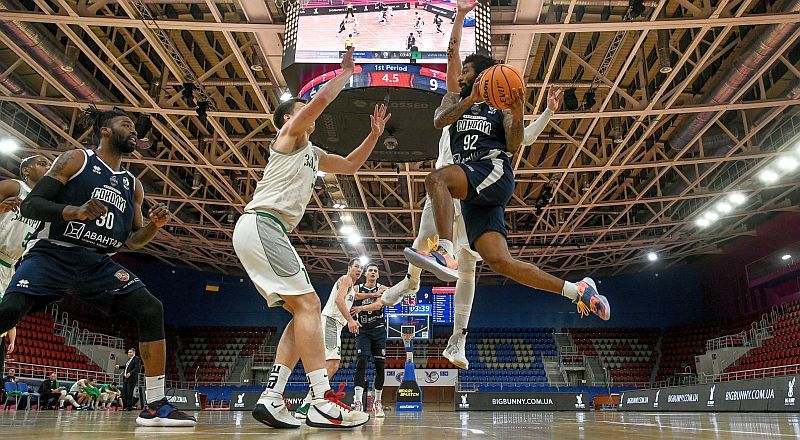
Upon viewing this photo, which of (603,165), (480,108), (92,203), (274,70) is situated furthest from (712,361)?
(92,203)

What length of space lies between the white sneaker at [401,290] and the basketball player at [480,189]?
63 cm

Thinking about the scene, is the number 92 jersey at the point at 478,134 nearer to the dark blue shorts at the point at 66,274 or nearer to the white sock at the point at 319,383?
the white sock at the point at 319,383

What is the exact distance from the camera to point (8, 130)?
1322 cm

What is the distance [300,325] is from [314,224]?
1778cm

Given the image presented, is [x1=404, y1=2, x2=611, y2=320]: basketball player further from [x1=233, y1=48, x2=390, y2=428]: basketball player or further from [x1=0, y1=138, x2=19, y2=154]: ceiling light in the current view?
[x1=0, y1=138, x2=19, y2=154]: ceiling light

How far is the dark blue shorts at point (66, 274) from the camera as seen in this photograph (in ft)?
10.9

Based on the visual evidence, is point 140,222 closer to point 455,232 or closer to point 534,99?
point 455,232

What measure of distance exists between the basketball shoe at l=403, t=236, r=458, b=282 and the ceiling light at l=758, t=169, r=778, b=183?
15003 millimetres

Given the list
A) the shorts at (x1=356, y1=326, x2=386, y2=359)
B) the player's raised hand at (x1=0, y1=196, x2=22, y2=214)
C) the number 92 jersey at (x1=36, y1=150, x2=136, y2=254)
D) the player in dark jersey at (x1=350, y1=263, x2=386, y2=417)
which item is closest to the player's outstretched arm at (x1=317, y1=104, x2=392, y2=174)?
the number 92 jersey at (x1=36, y1=150, x2=136, y2=254)

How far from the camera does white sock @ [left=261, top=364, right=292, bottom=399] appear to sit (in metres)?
3.56

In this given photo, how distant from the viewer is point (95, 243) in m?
3.53

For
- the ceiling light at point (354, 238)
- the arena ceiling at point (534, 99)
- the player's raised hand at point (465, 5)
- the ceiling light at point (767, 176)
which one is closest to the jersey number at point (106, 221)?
the player's raised hand at point (465, 5)

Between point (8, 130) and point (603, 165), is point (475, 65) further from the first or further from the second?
point (8, 130)

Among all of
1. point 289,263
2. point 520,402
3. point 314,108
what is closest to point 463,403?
point 520,402
